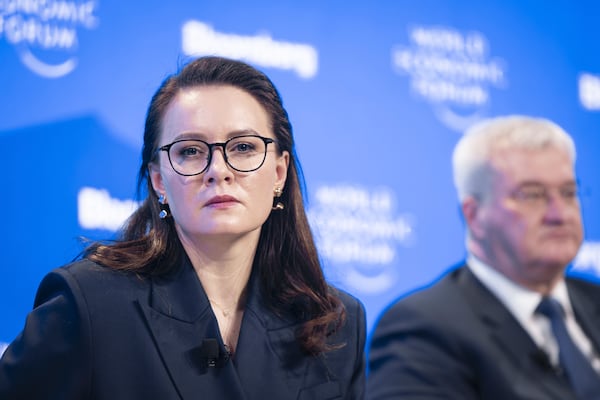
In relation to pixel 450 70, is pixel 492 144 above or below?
below

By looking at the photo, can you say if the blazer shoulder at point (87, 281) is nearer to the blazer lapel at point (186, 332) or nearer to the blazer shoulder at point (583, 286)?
the blazer lapel at point (186, 332)

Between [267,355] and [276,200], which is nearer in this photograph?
[267,355]

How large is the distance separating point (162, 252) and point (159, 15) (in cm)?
111

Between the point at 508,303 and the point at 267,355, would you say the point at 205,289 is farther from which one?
the point at 508,303

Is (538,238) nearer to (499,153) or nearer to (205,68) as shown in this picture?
(499,153)

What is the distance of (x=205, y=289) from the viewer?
210cm

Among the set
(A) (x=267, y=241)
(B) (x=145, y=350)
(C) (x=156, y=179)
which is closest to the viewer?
(B) (x=145, y=350)

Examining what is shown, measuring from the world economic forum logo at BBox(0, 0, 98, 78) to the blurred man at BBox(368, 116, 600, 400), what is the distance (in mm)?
1869

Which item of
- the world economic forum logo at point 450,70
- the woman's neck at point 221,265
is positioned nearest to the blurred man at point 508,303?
the woman's neck at point 221,265

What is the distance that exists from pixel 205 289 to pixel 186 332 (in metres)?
0.17

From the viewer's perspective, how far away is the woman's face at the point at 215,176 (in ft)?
6.29

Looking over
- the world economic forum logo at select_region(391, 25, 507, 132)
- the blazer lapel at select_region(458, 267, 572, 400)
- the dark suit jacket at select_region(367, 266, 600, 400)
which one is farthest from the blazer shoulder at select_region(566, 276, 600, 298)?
the world economic forum logo at select_region(391, 25, 507, 132)

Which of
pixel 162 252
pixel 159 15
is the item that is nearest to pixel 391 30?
pixel 159 15

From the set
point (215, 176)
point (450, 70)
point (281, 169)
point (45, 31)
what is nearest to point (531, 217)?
point (215, 176)
